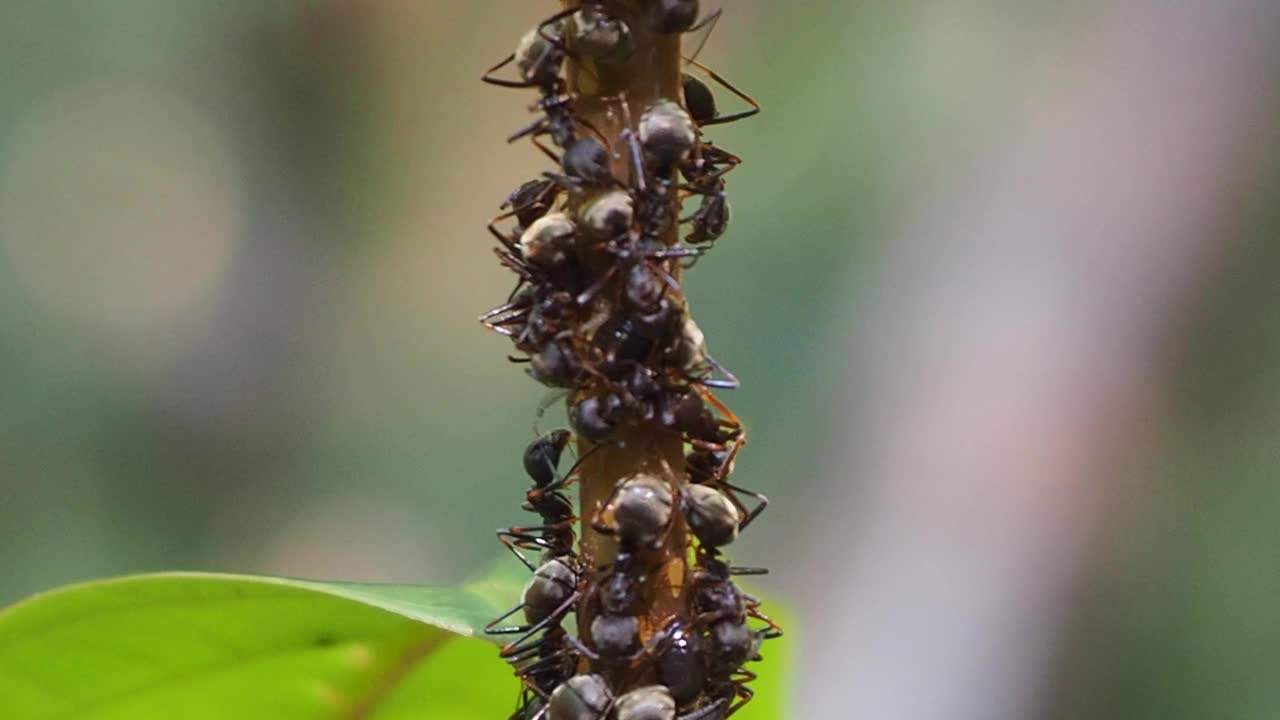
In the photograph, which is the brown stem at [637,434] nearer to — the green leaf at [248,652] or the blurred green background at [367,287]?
the green leaf at [248,652]

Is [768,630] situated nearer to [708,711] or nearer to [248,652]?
[708,711]

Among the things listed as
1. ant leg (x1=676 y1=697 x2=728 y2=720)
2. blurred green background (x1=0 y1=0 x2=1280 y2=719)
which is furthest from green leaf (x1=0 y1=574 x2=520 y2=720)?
blurred green background (x1=0 y1=0 x2=1280 y2=719)

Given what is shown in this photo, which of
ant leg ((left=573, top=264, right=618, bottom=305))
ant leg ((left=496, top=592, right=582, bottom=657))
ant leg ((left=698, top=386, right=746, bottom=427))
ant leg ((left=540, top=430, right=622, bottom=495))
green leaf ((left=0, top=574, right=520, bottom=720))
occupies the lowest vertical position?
green leaf ((left=0, top=574, right=520, bottom=720))

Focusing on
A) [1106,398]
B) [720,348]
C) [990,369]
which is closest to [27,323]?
[720,348]

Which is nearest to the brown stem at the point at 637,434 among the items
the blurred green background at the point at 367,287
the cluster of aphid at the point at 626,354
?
the cluster of aphid at the point at 626,354

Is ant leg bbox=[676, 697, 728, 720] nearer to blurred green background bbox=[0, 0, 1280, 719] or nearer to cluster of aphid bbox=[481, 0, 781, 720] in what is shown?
cluster of aphid bbox=[481, 0, 781, 720]

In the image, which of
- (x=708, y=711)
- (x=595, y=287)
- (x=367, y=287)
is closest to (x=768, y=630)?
(x=708, y=711)

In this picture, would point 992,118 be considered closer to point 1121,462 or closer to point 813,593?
point 1121,462
